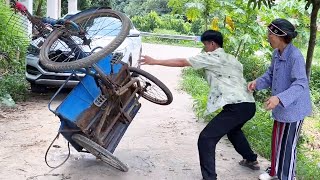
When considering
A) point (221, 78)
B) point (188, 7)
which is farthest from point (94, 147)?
point (188, 7)

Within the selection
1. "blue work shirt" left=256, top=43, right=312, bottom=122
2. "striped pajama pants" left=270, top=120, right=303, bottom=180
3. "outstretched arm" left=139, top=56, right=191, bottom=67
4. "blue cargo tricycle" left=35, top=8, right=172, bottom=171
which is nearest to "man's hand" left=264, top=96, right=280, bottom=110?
"blue work shirt" left=256, top=43, right=312, bottom=122

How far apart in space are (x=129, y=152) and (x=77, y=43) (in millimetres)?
1505

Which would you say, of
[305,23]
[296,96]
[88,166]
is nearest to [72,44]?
[88,166]

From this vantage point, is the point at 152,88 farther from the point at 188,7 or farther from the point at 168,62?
the point at 188,7

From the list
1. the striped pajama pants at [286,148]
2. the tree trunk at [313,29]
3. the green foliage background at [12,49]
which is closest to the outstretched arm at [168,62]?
the striped pajama pants at [286,148]

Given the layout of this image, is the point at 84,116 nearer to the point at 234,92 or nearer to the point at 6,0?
the point at 234,92

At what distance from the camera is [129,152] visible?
516 centimetres

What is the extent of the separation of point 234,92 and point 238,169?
1.05 metres

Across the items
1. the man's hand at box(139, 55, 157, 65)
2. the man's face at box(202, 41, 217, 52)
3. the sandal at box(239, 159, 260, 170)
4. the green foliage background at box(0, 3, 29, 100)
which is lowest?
the green foliage background at box(0, 3, 29, 100)

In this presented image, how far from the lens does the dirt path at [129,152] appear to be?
446cm

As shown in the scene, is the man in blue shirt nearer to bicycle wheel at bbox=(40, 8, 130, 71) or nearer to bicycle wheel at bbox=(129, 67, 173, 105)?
bicycle wheel at bbox=(129, 67, 173, 105)

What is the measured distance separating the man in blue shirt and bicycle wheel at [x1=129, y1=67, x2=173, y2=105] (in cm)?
126

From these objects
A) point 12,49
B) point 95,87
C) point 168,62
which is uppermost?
point 168,62

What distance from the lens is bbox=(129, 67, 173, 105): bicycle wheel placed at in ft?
15.3
